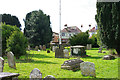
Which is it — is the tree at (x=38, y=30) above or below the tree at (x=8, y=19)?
below

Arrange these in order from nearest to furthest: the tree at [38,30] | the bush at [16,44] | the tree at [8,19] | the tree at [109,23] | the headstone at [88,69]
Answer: the headstone at [88,69], the bush at [16,44], the tree at [109,23], the tree at [38,30], the tree at [8,19]

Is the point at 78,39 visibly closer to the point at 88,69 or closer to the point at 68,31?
the point at 88,69

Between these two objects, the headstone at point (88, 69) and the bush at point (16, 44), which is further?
the bush at point (16, 44)

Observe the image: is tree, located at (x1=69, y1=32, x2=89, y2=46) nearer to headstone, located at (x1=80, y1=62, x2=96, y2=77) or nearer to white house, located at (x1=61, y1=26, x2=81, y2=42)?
headstone, located at (x1=80, y1=62, x2=96, y2=77)

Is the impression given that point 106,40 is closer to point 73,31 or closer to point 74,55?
point 74,55

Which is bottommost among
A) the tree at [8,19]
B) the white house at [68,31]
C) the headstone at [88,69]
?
the headstone at [88,69]

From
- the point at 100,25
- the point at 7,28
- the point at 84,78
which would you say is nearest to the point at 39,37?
the point at 7,28

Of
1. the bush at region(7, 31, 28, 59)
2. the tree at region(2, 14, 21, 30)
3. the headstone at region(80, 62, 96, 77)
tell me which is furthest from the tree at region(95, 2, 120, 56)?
the tree at region(2, 14, 21, 30)

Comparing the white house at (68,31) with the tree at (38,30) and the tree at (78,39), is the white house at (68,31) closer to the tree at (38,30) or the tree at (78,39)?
the tree at (38,30)

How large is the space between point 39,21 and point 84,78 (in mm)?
33398

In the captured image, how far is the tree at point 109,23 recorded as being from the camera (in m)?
16.6

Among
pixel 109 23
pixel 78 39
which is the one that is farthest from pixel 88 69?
pixel 78 39

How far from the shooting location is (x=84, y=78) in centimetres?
831

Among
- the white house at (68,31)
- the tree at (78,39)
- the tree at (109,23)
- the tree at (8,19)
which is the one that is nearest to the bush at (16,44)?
the tree at (109,23)
